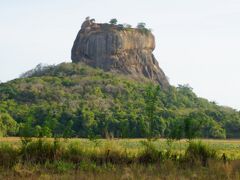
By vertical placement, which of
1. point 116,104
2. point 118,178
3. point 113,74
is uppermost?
point 113,74

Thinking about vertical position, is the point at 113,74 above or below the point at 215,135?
above

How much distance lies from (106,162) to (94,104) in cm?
7408

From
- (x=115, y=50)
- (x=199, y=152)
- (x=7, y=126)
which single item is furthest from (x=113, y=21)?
(x=199, y=152)

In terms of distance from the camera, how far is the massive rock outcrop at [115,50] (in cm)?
12419

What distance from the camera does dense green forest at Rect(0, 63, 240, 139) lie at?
213ft

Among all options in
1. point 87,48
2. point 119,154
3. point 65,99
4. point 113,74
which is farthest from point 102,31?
point 119,154

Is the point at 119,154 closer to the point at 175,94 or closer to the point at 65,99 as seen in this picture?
the point at 65,99

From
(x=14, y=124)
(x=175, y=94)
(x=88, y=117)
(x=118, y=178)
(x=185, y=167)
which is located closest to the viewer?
(x=118, y=178)

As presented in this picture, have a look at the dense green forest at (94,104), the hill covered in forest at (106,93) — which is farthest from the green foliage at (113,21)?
the dense green forest at (94,104)

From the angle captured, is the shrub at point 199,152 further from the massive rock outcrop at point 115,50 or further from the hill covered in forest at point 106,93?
the massive rock outcrop at point 115,50

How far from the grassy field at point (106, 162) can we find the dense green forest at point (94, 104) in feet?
137

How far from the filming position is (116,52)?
124938mm

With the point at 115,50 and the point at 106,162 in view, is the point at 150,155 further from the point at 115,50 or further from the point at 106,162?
the point at 115,50

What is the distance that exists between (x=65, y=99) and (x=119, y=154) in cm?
7693
